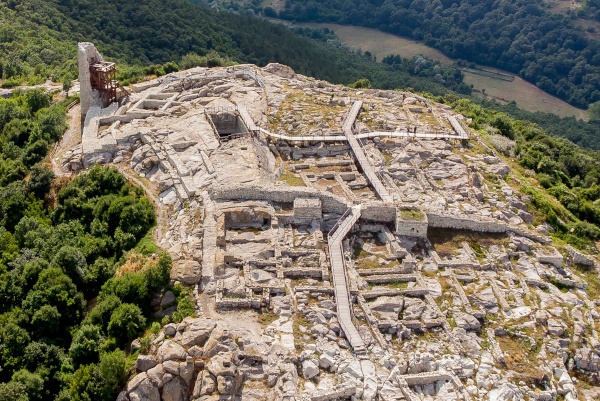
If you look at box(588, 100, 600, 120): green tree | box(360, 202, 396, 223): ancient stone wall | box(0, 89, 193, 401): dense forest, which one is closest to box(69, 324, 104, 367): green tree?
box(0, 89, 193, 401): dense forest

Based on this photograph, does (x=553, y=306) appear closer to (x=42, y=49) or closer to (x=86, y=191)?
(x=86, y=191)

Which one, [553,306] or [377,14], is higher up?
[553,306]

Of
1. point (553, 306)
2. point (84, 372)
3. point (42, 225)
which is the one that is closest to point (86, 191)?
point (42, 225)

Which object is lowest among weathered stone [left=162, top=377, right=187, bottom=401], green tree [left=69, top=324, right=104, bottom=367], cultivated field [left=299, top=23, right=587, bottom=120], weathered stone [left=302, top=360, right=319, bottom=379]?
cultivated field [left=299, top=23, right=587, bottom=120]

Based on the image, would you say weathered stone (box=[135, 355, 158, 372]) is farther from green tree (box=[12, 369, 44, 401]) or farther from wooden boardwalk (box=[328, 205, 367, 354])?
wooden boardwalk (box=[328, 205, 367, 354])

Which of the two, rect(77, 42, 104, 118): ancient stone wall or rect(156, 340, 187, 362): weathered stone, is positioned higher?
rect(156, 340, 187, 362): weathered stone

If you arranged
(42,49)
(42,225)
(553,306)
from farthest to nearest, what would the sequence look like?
1. (42,49)
2. (42,225)
3. (553,306)

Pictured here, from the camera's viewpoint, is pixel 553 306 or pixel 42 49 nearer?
pixel 553 306
